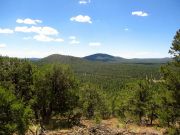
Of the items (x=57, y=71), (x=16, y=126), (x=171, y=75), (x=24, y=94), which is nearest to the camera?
(x=16, y=126)

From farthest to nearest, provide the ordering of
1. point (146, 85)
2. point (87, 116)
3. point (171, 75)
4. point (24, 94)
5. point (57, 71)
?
point (87, 116)
point (146, 85)
point (24, 94)
point (57, 71)
point (171, 75)

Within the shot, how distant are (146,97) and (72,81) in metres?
18.0

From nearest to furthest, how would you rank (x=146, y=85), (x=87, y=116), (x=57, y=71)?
(x=57, y=71) → (x=146, y=85) → (x=87, y=116)

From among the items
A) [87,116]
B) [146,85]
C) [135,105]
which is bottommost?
[87,116]

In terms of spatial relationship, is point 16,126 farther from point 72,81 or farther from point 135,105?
point 135,105

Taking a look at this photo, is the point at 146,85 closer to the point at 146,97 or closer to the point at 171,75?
the point at 146,97

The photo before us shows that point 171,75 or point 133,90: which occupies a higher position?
point 171,75

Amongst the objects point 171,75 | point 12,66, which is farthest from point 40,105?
point 171,75

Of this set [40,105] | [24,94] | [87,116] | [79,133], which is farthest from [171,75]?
[87,116]

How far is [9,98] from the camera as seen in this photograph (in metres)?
26.8

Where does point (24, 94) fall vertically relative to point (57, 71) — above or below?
below

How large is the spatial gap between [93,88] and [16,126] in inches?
1959

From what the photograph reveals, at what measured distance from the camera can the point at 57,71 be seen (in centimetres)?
4578

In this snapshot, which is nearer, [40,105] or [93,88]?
[40,105]
